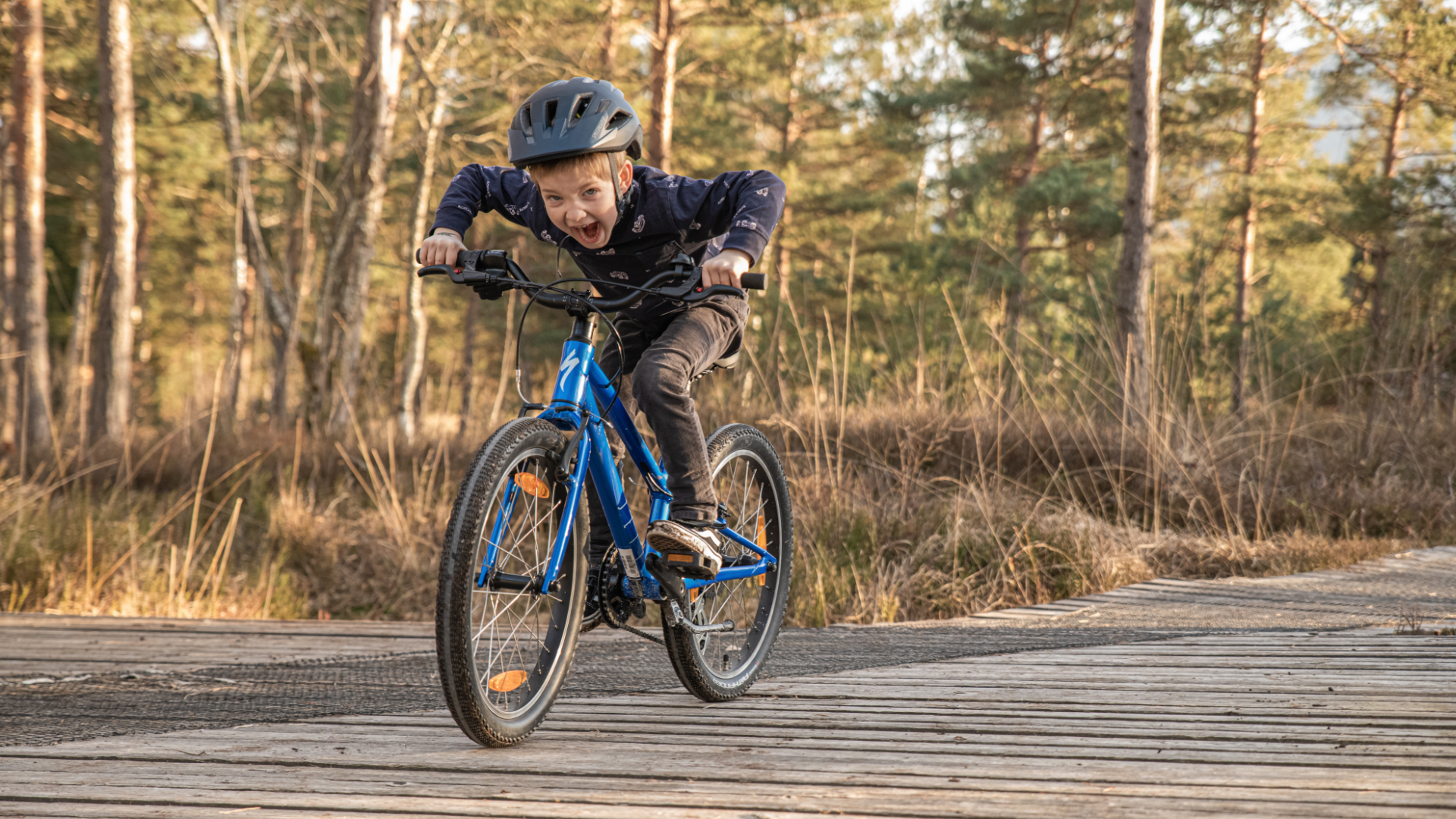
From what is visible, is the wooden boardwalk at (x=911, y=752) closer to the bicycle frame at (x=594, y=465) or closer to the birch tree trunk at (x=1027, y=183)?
the bicycle frame at (x=594, y=465)

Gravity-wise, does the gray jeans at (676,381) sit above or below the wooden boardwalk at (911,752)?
above

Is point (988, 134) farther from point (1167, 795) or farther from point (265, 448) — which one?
point (1167, 795)

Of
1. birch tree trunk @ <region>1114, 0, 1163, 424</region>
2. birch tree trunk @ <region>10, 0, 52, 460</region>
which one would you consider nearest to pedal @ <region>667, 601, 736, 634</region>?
birch tree trunk @ <region>1114, 0, 1163, 424</region>

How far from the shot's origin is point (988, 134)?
2603 centimetres

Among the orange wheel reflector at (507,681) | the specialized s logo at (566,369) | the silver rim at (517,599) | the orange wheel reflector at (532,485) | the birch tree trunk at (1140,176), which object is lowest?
the orange wheel reflector at (507,681)

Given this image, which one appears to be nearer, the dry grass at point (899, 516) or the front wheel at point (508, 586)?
the front wheel at point (508, 586)

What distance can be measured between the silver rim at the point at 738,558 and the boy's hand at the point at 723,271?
2.25 feet

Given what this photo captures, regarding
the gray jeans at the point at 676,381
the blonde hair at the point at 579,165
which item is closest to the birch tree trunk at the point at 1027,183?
the gray jeans at the point at 676,381

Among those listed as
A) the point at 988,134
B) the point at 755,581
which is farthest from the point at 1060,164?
the point at 755,581

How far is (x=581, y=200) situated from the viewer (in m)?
2.48

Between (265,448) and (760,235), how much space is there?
6.99 metres

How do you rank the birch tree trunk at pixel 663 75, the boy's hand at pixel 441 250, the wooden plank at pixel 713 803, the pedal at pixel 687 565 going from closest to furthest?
1. the wooden plank at pixel 713 803
2. the boy's hand at pixel 441 250
3. the pedal at pixel 687 565
4. the birch tree trunk at pixel 663 75

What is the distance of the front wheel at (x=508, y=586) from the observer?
205cm

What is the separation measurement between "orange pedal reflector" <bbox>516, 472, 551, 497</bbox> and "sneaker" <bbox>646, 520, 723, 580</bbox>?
293mm
